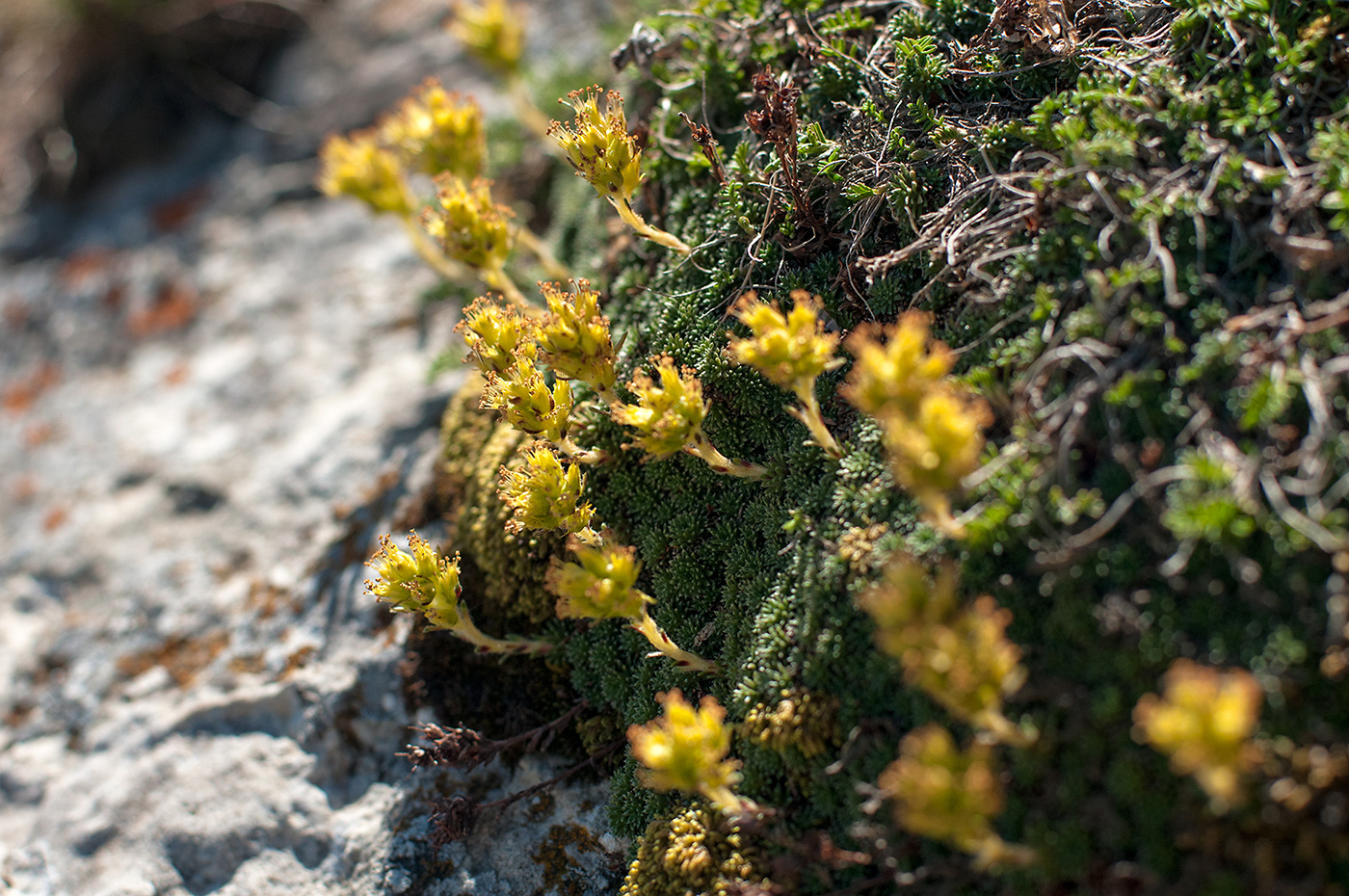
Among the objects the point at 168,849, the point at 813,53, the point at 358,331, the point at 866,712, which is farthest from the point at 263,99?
the point at 866,712

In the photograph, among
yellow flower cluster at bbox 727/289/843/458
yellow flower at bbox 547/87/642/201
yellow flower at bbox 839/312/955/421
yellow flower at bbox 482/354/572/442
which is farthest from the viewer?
yellow flower at bbox 547/87/642/201

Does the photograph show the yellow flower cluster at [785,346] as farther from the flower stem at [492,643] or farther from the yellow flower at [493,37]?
the yellow flower at [493,37]

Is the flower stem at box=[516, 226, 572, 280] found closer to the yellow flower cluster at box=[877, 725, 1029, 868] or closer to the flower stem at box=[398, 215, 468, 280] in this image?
the flower stem at box=[398, 215, 468, 280]

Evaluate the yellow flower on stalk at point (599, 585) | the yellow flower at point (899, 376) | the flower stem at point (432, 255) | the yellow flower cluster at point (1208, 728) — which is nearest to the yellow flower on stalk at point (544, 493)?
the yellow flower on stalk at point (599, 585)

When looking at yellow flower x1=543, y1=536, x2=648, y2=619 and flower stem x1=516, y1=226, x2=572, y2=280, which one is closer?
yellow flower x1=543, y1=536, x2=648, y2=619

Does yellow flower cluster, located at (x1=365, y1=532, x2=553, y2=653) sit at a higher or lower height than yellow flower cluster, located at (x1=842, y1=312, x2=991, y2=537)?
lower

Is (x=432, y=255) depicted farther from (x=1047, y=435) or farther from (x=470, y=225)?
(x=1047, y=435)

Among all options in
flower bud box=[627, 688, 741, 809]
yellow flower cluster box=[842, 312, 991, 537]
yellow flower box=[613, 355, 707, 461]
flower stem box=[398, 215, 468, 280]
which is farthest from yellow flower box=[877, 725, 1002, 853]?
flower stem box=[398, 215, 468, 280]
